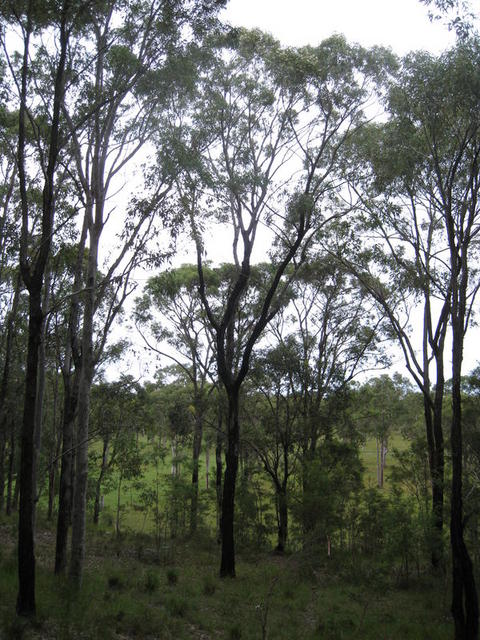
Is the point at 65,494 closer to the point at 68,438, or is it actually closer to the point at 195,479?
the point at 68,438

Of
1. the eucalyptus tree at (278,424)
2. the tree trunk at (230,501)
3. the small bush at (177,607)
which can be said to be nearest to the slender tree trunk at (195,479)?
the eucalyptus tree at (278,424)

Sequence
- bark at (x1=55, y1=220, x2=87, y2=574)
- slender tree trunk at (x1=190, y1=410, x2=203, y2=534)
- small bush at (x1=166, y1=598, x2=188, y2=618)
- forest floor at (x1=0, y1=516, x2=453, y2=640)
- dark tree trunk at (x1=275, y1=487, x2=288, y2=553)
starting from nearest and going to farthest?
forest floor at (x1=0, y1=516, x2=453, y2=640)
small bush at (x1=166, y1=598, x2=188, y2=618)
bark at (x1=55, y1=220, x2=87, y2=574)
dark tree trunk at (x1=275, y1=487, x2=288, y2=553)
slender tree trunk at (x1=190, y1=410, x2=203, y2=534)

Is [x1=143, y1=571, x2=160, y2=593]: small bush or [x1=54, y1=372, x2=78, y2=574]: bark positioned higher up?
[x1=54, y1=372, x2=78, y2=574]: bark

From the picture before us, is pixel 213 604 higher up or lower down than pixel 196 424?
lower down

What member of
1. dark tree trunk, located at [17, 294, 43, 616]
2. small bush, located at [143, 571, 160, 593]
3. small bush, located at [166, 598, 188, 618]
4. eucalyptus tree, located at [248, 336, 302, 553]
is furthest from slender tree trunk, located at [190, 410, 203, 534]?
dark tree trunk, located at [17, 294, 43, 616]

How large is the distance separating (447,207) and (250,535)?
581 inches

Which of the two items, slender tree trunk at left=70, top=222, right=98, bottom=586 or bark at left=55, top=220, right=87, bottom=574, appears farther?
bark at left=55, top=220, right=87, bottom=574

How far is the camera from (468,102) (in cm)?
1091

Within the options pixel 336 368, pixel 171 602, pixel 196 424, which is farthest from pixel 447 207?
pixel 196 424

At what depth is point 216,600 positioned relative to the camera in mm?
11312

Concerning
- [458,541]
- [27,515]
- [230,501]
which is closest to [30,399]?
[27,515]

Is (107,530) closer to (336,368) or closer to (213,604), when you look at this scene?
(336,368)

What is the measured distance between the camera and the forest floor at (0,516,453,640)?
8.56m

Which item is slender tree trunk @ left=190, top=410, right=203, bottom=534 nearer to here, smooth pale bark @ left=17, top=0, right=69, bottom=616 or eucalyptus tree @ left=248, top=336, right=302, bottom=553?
eucalyptus tree @ left=248, top=336, right=302, bottom=553
